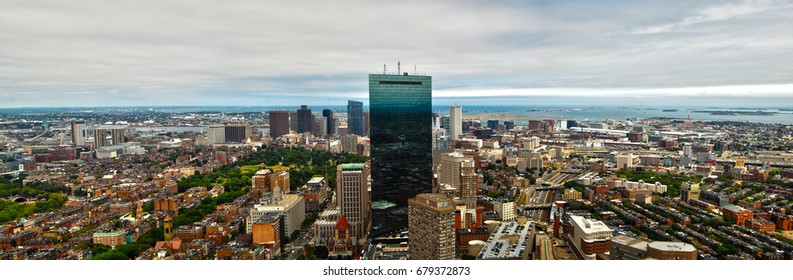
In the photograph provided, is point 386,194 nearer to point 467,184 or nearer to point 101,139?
point 467,184

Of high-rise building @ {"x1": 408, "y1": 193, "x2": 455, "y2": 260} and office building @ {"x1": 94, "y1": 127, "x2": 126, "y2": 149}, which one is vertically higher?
office building @ {"x1": 94, "y1": 127, "x2": 126, "y2": 149}

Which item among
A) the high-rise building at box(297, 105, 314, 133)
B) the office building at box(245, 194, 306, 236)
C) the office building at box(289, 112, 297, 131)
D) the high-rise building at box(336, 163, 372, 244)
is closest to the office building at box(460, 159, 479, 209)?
the high-rise building at box(336, 163, 372, 244)

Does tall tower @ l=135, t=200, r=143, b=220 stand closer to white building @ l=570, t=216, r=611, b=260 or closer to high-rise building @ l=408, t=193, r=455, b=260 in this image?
high-rise building @ l=408, t=193, r=455, b=260

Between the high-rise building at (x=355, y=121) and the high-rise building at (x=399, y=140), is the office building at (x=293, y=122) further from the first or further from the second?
the high-rise building at (x=399, y=140)

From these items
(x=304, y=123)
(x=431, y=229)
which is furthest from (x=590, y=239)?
(x=304, y=123)

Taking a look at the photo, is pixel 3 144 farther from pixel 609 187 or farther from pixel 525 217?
pixel 609 187

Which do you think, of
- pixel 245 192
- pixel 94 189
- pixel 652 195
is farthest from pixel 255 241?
pixel 652 195
